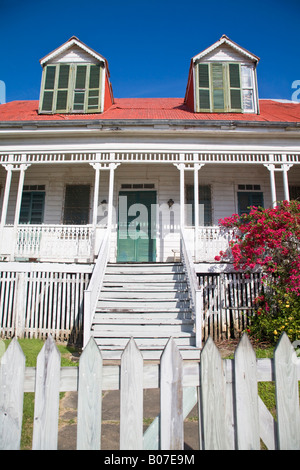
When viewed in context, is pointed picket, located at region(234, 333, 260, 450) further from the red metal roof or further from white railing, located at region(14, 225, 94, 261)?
the red metal roof

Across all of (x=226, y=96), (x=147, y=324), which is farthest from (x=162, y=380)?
(x=226, y=96)

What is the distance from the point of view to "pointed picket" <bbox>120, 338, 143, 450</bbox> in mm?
1602

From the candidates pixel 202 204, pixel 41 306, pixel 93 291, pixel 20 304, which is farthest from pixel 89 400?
pixel 202 204

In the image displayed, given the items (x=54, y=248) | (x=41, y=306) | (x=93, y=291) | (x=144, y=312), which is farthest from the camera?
(x=54, y=248)

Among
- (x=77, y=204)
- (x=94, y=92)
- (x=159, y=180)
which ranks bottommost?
(x=77, y=204)

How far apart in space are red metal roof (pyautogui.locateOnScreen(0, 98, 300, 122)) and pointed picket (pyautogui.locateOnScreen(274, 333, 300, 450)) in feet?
28.2

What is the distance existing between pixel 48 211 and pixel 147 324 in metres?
6.80

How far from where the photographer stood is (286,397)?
1.70 meters

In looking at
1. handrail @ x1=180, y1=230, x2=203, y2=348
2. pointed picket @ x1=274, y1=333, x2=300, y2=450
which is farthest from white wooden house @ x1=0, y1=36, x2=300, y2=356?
pointed picket @ x1=274, y1=333, x2=300, y2=450

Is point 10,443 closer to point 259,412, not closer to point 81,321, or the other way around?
point 259,412

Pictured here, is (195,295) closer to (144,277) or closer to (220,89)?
(144,277)

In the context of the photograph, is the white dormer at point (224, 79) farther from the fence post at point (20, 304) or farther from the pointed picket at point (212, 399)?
the pointed picket at point (212, 399)

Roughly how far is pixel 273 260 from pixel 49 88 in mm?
10329

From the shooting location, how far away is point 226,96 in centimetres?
1111
